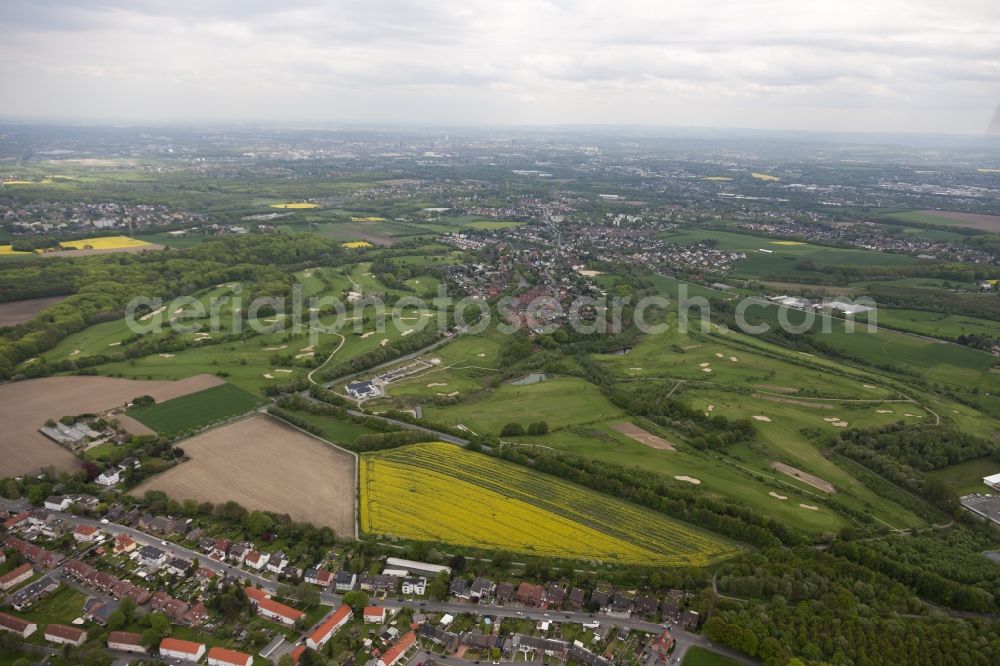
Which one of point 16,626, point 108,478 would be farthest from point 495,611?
point 108,478

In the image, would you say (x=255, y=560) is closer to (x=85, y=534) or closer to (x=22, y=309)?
(x=85, y=534)

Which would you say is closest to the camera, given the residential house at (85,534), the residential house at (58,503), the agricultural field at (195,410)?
the residential house at (85,534)

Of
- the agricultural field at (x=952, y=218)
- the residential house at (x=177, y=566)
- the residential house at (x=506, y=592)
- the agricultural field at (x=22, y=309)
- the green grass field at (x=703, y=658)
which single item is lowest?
the green grass field at (x=703, y=658)

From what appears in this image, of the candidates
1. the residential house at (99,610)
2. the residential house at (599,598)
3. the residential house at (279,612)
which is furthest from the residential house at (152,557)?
the residential house at (599,598)

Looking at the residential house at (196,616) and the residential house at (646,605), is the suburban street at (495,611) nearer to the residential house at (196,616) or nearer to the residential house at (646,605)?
the residential house at (646,605)

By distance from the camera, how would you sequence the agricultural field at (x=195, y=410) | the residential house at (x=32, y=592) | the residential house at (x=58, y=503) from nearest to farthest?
the residential house at (x=32, y=592) → the residential house at (x=58, y=503) → the agricultural field at (x=195, y=410)

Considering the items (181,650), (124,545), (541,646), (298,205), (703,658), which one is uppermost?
(298,205)
